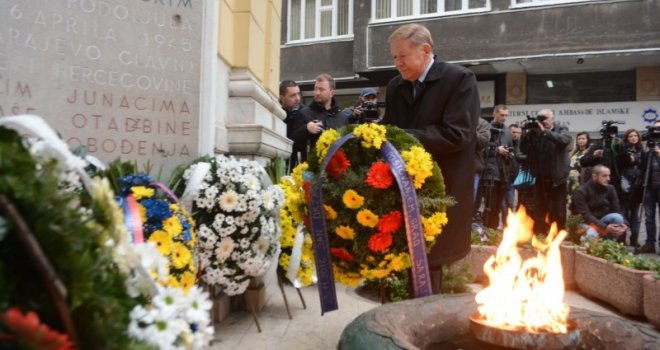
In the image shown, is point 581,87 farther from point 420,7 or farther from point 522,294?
point 522,294

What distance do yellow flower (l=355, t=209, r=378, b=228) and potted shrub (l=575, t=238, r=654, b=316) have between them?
2.98 m

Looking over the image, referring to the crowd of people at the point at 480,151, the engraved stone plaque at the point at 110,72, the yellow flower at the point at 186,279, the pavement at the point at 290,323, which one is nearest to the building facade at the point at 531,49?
the crowd of people at the point at 480,151

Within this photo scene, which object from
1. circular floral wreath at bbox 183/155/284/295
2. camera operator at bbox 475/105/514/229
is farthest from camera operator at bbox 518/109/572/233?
circular floral wreath at bbox 183/155/284/295

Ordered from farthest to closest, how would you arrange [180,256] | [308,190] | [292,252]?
[292,252]
[308,190]
[180,256]

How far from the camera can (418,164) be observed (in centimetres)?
274

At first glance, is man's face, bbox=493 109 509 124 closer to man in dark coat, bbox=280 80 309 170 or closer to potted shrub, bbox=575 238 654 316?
potted shrub, bbox=575 238 654 316

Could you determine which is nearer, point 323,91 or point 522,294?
point 522,294

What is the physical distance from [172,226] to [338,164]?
0.90m

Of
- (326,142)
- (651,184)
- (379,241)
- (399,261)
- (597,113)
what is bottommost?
(399,261)

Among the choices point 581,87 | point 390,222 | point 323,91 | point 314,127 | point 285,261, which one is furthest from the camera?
point 581,87

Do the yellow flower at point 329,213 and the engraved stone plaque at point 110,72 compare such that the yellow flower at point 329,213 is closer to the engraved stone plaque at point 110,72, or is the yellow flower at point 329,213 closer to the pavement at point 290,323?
the pavement at point 290,323

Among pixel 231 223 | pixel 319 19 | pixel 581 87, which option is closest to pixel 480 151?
pixel 231 223

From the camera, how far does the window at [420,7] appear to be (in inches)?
609

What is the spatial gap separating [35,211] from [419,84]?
8.95 ft
